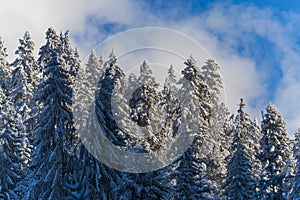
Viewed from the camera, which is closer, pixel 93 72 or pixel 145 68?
pixel 93 72

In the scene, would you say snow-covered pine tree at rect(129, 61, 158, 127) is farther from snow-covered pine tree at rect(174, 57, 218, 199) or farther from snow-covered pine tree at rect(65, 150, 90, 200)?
snow-covered pine tree at rect(65, 150, 90, 200)

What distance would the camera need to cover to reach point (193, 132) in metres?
32.1

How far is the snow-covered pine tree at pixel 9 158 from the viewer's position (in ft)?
114

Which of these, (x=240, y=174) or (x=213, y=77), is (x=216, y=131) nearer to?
(x=213, y=77)

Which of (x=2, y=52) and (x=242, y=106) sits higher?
(x=2, y=52)

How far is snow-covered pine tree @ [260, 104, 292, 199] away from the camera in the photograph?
3209 centimetres

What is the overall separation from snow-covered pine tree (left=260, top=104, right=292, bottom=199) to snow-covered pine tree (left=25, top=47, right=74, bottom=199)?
53.4ft

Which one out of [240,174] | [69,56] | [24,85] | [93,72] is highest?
[69,56]

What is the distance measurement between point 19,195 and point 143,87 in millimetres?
14948

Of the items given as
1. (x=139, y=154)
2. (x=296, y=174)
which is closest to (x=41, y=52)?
(x=139, y=154)

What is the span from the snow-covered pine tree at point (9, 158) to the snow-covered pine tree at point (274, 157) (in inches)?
844

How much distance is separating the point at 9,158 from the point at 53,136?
6895 millimetres

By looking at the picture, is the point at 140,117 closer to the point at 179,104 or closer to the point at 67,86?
the point at 179,104

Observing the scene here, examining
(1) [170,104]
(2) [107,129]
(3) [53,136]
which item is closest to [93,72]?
(2) [107,129]
